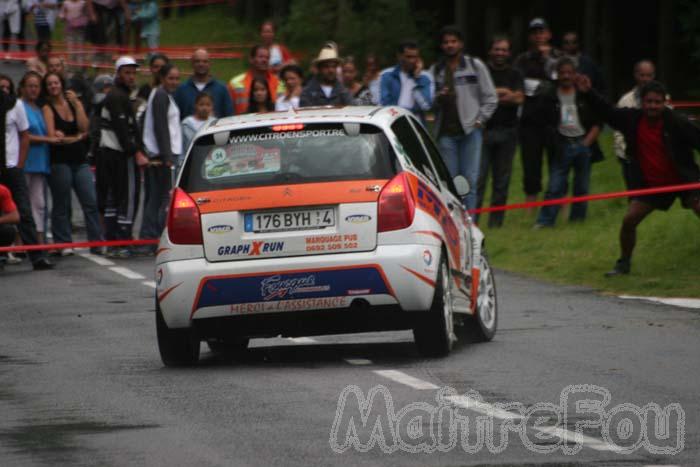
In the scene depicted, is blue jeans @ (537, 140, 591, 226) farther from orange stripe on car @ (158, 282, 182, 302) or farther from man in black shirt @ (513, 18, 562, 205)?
orange stripe on car @ (158, 282, 182, 302)

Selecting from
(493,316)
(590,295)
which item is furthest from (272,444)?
(590,295)

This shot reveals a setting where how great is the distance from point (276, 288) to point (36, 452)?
10.2ft

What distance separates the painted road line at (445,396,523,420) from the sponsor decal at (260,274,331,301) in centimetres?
170

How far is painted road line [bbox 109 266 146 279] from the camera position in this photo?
1929cm

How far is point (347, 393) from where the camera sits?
33.7 feet

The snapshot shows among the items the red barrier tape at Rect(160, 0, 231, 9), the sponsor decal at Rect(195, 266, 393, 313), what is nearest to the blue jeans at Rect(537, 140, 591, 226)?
the sponsor decal at Rect(195, 266, 393, 313)

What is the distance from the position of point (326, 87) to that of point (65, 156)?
323 centimetres

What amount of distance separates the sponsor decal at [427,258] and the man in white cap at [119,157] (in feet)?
33.6

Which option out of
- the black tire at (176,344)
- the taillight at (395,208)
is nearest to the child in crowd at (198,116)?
the black tire at (176,344)

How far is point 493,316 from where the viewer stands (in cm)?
1351

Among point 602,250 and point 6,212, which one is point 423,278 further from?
point 602,250

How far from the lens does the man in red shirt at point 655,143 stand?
17250 millimetres

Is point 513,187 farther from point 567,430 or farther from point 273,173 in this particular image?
point 567,430

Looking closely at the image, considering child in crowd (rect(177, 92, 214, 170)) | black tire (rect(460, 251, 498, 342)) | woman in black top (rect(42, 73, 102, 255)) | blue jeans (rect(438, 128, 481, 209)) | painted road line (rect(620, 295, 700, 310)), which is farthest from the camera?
woman in black top (rect(42, 73, 102, 255))
